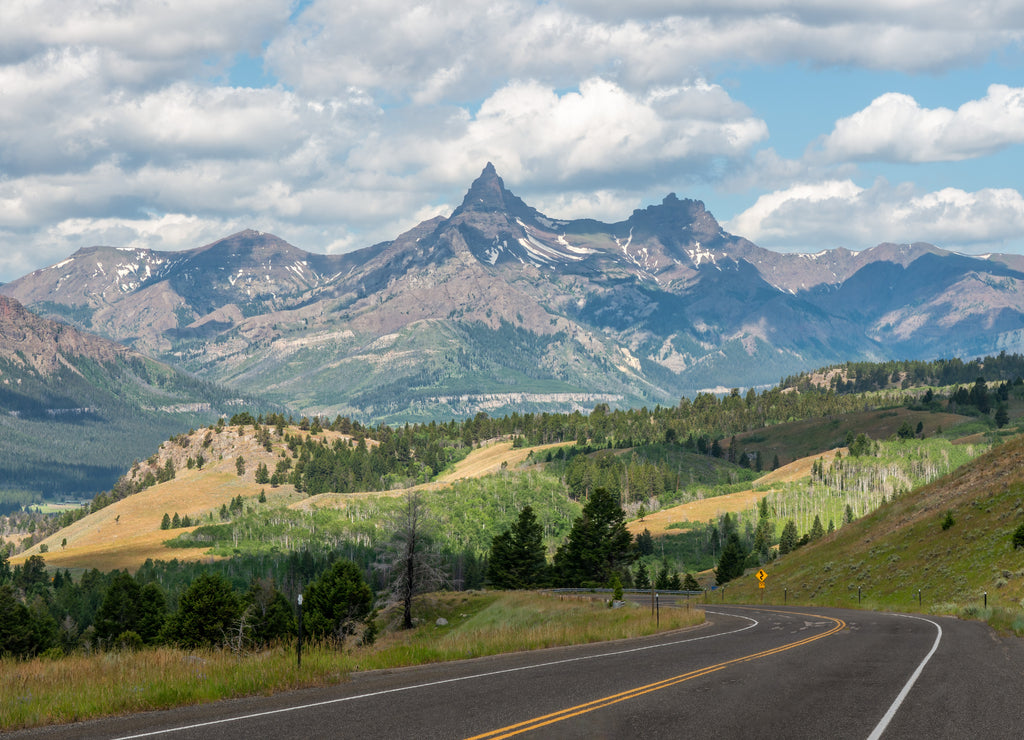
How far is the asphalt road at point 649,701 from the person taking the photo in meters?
14.9

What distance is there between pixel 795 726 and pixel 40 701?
13.9m

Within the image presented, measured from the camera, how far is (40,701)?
16.5m

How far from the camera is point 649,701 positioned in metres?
17.8

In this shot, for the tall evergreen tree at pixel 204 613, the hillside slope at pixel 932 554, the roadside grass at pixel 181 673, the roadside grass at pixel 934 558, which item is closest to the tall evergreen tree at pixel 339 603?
the tall evergreen tree at pixel 204 613

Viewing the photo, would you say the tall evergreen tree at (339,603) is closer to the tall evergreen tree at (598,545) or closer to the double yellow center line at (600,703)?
the tall evergreen tree at (598,545)

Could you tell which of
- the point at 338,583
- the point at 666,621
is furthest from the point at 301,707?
the point at 338,583

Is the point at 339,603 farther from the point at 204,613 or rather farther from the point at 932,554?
the point at 932,554

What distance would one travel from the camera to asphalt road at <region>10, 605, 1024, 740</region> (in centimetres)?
1490

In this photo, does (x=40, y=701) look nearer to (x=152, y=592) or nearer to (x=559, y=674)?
(x=559, y=674)

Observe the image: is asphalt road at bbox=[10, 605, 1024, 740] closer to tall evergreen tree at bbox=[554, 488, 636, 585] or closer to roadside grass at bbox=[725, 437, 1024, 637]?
roadside grass at bbox=[725, 437, 1024, 637]

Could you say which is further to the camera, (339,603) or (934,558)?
(339,603)

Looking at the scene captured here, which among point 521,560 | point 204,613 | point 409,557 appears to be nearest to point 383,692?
point 204,613

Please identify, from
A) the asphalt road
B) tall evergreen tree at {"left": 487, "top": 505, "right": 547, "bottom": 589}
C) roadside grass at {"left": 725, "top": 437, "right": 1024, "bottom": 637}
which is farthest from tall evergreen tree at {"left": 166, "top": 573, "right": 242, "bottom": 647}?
the asphalt road

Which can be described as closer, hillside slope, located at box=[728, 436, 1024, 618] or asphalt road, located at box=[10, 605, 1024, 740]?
asphalt road, located at box=[10, 605, 1024, 740]
